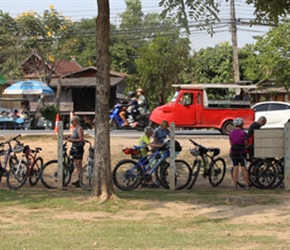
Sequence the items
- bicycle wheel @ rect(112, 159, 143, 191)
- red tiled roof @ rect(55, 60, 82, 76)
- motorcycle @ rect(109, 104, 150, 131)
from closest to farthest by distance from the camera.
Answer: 1. bicycle wheel @ rect(112, 159, 143, 191)
2. motorcycle @ rect(109, 104, 150, 131)
3. red tiled roof @ rect(55, 60, 82, 76)

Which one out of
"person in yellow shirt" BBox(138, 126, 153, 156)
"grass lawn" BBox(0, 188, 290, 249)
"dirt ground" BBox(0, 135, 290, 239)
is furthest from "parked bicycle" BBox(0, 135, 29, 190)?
"person in yellow shirt" BBox(138, 126, 153, 156)

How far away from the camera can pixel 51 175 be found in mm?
15102

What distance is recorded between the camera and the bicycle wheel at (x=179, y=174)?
49.2 ft

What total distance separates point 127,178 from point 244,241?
606cm

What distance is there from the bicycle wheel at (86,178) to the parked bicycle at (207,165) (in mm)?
2326

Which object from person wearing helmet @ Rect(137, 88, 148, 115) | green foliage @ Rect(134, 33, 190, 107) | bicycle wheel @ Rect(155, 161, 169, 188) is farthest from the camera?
green foliage @ Rect(134, 33, 190, 107)

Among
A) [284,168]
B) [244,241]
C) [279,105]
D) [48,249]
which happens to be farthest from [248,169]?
[279,105]

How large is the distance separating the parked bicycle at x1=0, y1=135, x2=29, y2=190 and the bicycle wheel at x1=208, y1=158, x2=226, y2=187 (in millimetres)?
4351

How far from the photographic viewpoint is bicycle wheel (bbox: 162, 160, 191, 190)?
49.2 feet

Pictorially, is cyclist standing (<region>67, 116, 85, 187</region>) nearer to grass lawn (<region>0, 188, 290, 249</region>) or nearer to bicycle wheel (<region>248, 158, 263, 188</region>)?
grass lawn (<region>0, 188, 290, 249</region>)

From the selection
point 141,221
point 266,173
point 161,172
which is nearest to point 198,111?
point 266,173

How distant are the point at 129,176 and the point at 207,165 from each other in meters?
2.06

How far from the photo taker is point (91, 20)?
3061 inches

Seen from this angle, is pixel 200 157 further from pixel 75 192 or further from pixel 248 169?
pixel 75 192
